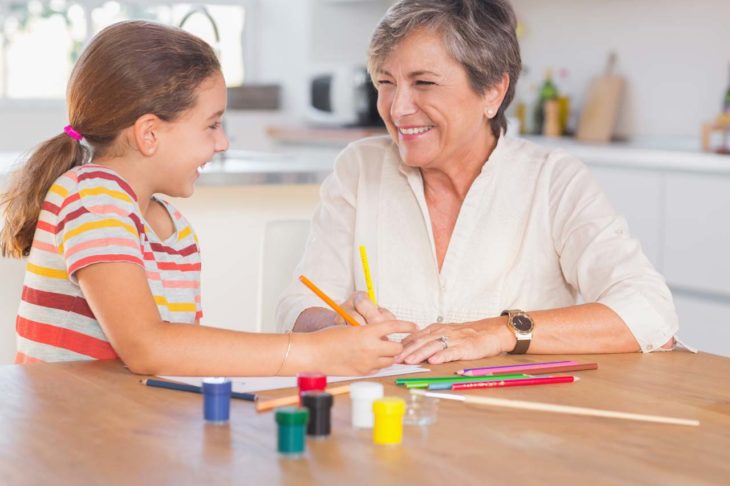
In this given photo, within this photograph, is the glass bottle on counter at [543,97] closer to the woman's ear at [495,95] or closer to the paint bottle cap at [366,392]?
the woman's ear at [495,95]

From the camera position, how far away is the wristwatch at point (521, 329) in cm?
172

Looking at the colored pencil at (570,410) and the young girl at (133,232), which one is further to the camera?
the young girl at (133,232)

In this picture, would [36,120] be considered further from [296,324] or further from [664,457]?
[664,457]

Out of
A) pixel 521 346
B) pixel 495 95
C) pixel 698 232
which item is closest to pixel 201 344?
pixel 521 346

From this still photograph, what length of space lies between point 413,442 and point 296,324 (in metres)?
0.83

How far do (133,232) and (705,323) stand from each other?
2902 mm

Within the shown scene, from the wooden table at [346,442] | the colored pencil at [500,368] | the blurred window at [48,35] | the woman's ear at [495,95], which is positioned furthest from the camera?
the blurred window at [48,35]

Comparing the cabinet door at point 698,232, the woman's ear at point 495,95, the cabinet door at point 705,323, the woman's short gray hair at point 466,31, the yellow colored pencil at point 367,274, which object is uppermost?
the woman's short gray hair at point 466,31

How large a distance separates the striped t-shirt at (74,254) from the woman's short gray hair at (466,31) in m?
0.63

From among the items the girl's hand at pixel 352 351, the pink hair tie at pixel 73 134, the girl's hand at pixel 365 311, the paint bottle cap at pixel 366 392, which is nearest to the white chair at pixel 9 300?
the pink hair tie at pixel 73 134

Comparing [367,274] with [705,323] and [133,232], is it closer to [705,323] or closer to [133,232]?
[133,232]

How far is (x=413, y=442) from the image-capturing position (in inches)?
46.1

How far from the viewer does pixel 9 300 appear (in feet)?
6.61

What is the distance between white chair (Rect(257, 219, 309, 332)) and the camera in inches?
89.5
